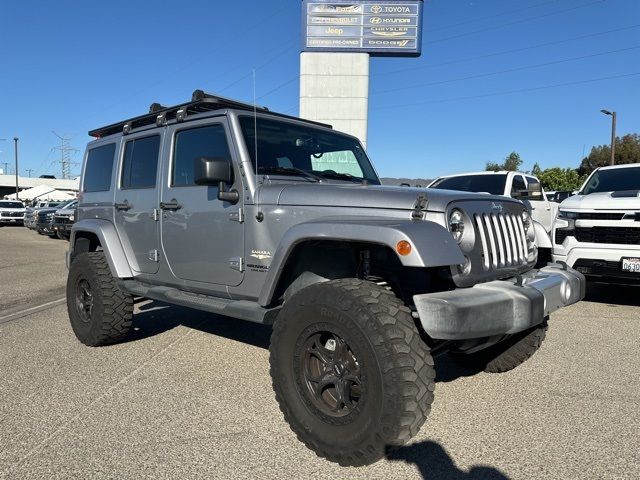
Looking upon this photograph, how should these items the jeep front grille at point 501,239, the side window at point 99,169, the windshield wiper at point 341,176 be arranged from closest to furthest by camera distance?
1. the jeep front grille at point 501,239
2. the windshield wiper at point 341,176
3. the side window at point 99,169

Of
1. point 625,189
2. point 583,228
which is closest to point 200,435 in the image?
point 583,228

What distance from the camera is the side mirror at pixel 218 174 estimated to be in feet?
10.7

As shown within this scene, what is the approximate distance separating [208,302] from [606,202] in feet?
17.8

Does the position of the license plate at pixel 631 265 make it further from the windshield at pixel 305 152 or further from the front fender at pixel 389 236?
the front fender at pixel 389 236

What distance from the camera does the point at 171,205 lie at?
4.04 m

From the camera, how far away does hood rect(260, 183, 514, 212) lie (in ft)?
9.34

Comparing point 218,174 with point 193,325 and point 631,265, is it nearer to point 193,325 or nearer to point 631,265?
point 193,325

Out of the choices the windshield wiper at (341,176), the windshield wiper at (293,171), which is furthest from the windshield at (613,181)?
the windshield wiper at (293,171)

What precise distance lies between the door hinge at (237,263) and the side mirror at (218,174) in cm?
41

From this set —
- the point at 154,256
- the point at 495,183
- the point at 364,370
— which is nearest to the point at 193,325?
the point at 154,256

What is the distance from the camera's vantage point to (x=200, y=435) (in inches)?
119

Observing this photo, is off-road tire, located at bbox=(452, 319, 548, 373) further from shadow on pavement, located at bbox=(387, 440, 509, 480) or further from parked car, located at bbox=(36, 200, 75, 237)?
parked car, located at bbox=(36, 200, 75, 237)

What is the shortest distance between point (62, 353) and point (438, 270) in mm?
3592

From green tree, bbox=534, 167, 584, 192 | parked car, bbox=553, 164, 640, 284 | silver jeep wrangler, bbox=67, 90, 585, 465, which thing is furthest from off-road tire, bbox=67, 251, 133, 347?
green tree, bbox=534, 167, 584, 192
